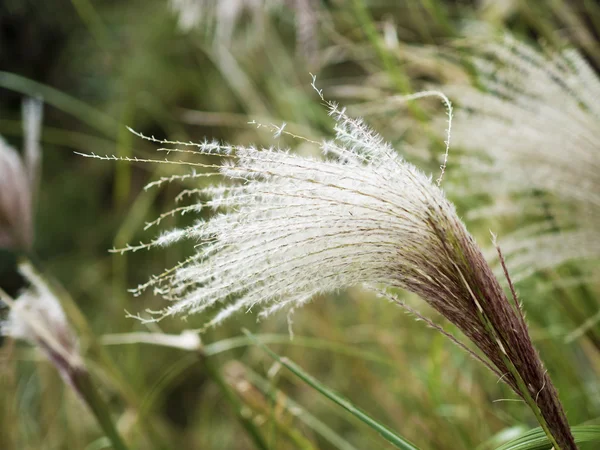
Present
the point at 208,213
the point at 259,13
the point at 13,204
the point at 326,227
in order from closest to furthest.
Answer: the point at 326,227 < the point at 13,204 < the point at 259,13 < the point at 208,213

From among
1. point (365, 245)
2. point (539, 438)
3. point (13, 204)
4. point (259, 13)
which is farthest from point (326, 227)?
point (259, 13)

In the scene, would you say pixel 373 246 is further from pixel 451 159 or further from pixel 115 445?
pixel 451 159

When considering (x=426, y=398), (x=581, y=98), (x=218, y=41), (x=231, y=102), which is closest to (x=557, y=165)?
(x=581, y=98)

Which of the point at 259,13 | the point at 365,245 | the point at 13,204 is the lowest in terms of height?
the point at 365,245

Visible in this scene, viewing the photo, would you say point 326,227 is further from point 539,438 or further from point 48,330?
point 48,330

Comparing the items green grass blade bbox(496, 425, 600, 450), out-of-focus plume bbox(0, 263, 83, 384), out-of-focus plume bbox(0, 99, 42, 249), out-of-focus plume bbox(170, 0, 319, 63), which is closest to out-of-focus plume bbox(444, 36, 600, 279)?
green grass blade bbox(496, 425, 600, 450)

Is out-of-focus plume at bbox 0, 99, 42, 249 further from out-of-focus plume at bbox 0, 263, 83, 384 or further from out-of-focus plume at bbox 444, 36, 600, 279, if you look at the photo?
out-of-focus plume at bbox 444, 36, 600, 279

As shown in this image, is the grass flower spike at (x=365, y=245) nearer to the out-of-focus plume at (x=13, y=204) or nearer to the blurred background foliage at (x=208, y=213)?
the blurred background foliage at (x=208, y=213)
